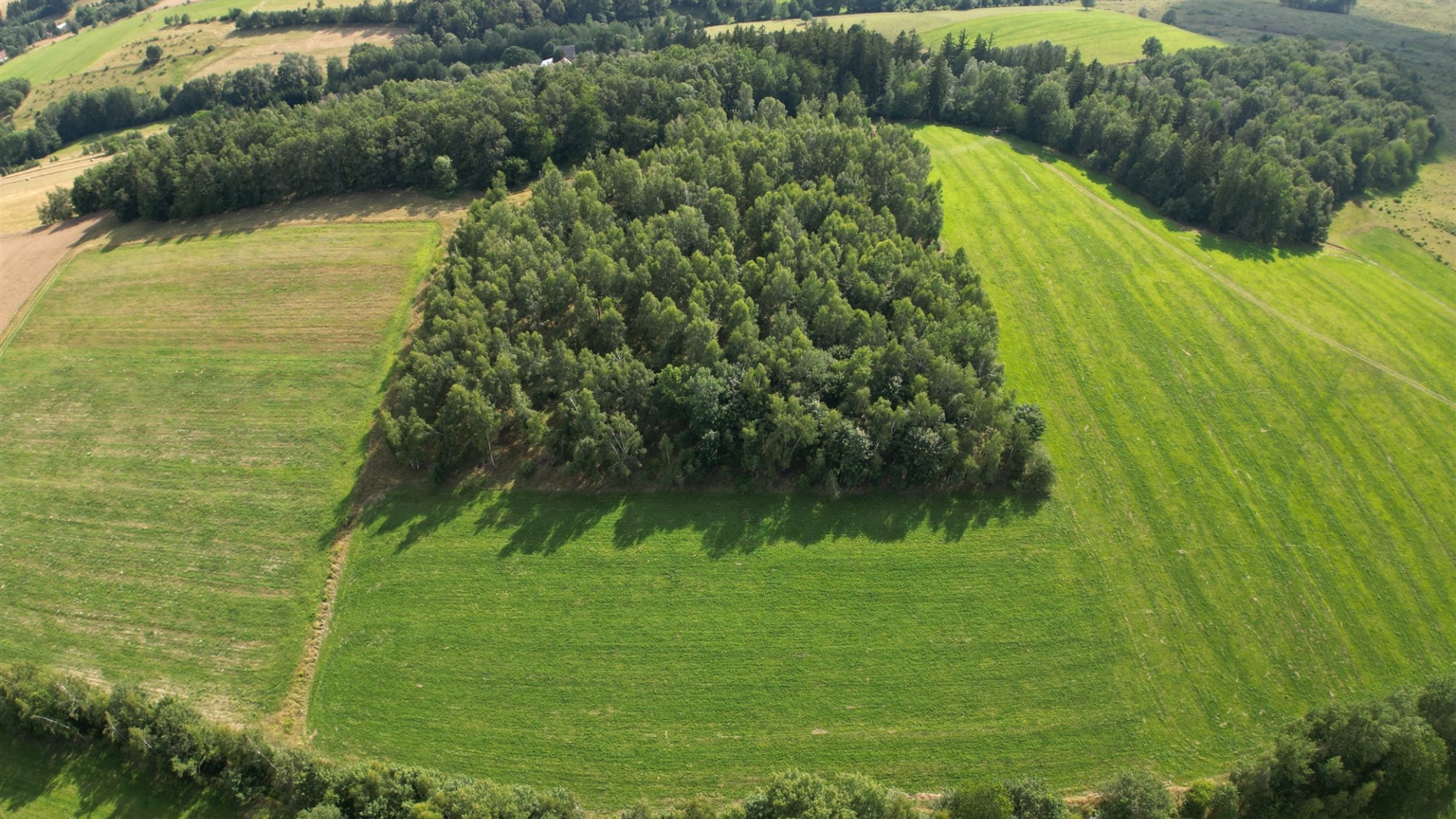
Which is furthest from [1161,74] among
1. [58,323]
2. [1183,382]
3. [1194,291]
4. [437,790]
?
[58,323]

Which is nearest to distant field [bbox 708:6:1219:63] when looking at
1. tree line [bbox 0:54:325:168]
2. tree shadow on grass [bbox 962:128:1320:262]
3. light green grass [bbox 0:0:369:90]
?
tree shadow on grass [bbox 962:128:1320:262]

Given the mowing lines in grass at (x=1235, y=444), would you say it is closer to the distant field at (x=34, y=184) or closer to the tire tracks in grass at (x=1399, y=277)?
the tire tracks in grass at (x=1399, y=277)

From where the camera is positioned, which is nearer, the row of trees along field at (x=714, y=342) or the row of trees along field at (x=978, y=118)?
the row of trees along field at (x=714, y=342)

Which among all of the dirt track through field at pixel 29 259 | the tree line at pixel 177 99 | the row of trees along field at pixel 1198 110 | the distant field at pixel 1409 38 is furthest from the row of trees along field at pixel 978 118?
the tree line at pixel 177 99

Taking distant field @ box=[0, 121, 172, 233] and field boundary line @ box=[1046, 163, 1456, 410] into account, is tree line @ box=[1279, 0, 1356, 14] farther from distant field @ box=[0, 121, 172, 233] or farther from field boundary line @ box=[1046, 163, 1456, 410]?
distant field @ box=[0, 121, 172, 233]

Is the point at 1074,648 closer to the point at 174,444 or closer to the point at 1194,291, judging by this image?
the point at 1194,291

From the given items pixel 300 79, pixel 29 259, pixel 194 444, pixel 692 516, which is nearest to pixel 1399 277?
pixel 692 516

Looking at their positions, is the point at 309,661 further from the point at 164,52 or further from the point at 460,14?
the point at 164,52
